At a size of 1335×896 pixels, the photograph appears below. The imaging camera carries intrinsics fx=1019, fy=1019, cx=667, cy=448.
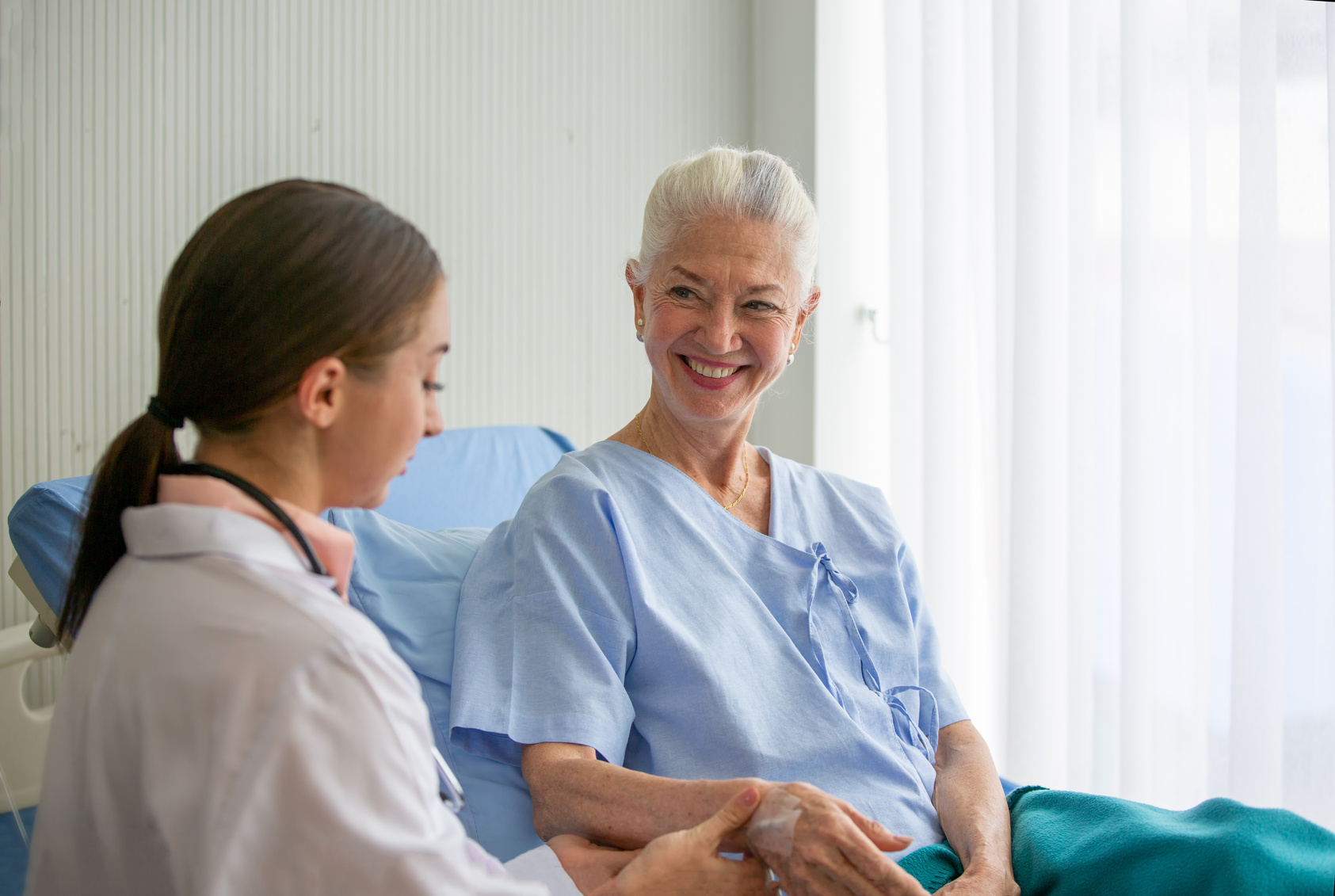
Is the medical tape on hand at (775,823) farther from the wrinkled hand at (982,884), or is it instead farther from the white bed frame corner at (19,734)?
the white bed frame corner at (19,734)

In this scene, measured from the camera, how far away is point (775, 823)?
1.00 meters

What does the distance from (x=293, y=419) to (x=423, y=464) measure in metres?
1.03

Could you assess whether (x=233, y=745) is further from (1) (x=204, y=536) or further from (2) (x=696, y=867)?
(2) (x=696, y=867)

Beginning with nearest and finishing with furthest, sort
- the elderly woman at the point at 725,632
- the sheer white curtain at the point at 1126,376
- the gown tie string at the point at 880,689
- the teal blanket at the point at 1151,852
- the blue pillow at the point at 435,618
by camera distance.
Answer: the teal blanket at the point at 1151,852 → the elderly woman at the point at 725,632 → the blue pillow at the point at 435,618 → the gown tie string at the point at 880,689 → the sheer white curtain at the point at 1126,376

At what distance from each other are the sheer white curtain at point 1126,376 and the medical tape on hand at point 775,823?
A: 1004mm

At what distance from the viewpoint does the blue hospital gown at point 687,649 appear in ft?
3.95

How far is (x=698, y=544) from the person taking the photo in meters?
1.35

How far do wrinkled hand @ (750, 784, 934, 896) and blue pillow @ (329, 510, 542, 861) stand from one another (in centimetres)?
35

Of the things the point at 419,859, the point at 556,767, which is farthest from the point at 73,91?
the point at 419,859

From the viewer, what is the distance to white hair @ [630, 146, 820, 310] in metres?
1.39

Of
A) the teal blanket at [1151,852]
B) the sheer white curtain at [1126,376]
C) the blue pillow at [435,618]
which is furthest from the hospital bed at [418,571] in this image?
the sheer white curtain at [1126,376]

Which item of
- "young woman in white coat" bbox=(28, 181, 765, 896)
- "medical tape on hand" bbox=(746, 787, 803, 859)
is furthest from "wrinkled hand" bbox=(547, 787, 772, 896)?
"young woman in white coat" bbox=(28, 181, 765, 896)

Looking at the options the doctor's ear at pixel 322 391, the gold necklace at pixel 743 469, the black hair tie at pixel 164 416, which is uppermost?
the doctor's ear at pixel 322 391

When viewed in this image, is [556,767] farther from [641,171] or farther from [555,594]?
[641,171]
